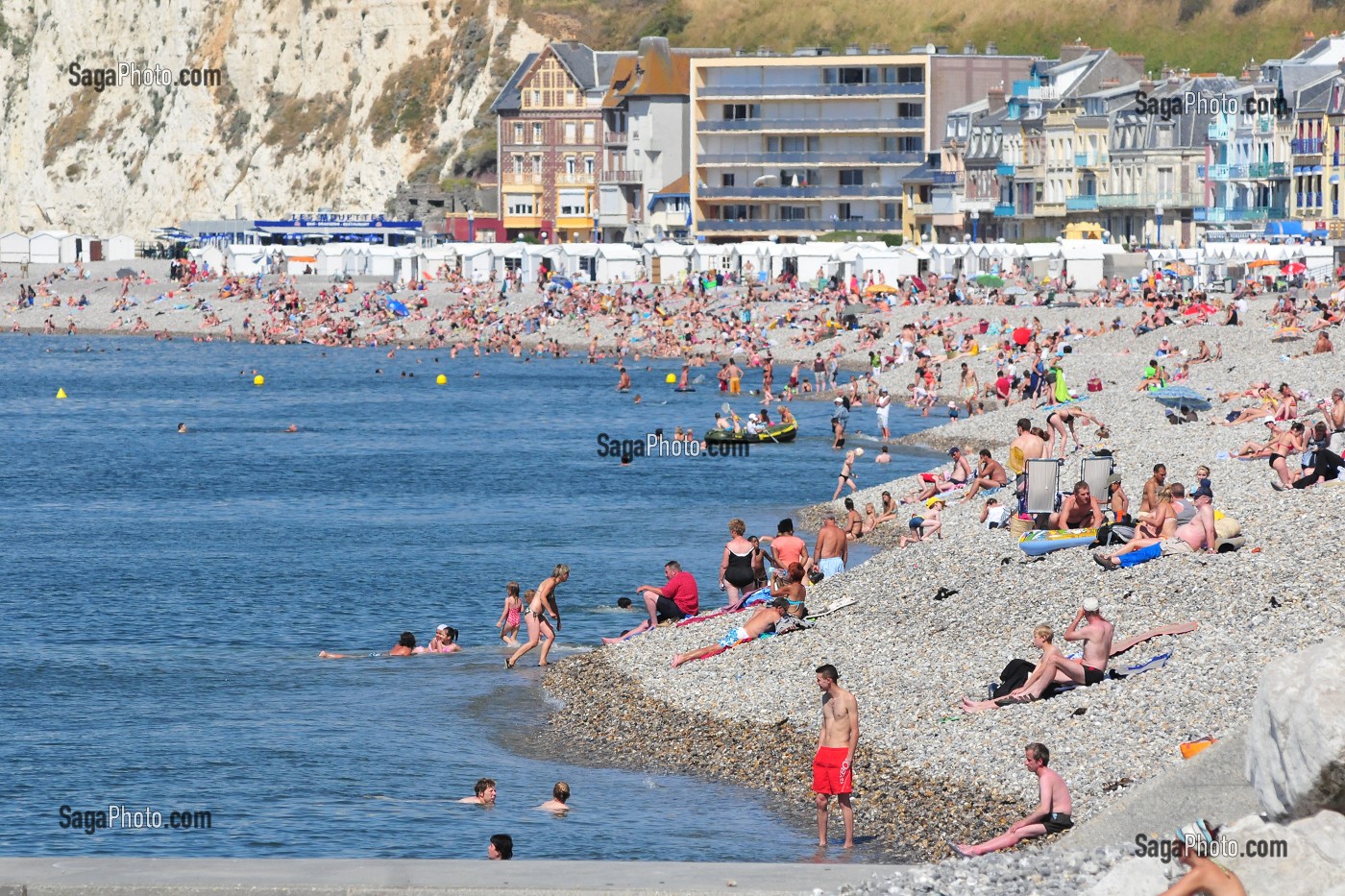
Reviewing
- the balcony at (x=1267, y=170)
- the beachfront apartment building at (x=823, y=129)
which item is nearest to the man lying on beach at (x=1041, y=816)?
the balcony at (x=1267, y=170)

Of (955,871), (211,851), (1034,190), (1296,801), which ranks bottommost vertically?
(211,851)

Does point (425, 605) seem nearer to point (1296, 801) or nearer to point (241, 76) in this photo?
point (1296, 801)

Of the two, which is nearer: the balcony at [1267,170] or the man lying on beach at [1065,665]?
the man lying on beach at [1065,665]

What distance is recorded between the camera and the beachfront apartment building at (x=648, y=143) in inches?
4484

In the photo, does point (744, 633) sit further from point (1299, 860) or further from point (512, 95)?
point (512, 95)

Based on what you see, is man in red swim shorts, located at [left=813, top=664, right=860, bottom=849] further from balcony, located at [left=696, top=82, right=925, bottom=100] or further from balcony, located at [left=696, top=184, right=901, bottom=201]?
balcony, located at [left=696, top=82, right=925, bottom=100]

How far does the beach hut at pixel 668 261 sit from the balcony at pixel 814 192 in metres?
17.0

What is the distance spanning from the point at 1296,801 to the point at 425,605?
20.4 metres

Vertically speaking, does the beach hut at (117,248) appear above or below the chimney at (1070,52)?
below

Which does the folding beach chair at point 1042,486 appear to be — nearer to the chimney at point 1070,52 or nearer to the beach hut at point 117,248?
the chimney at point 1070,52

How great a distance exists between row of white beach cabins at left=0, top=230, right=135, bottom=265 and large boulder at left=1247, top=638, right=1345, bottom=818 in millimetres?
111233

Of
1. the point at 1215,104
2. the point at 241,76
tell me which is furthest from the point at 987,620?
the point at 241,76

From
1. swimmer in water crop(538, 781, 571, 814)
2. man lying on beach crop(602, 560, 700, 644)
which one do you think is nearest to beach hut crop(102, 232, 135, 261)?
man lying on beach crop(602, 560, 700, 644)

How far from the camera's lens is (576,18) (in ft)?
435
